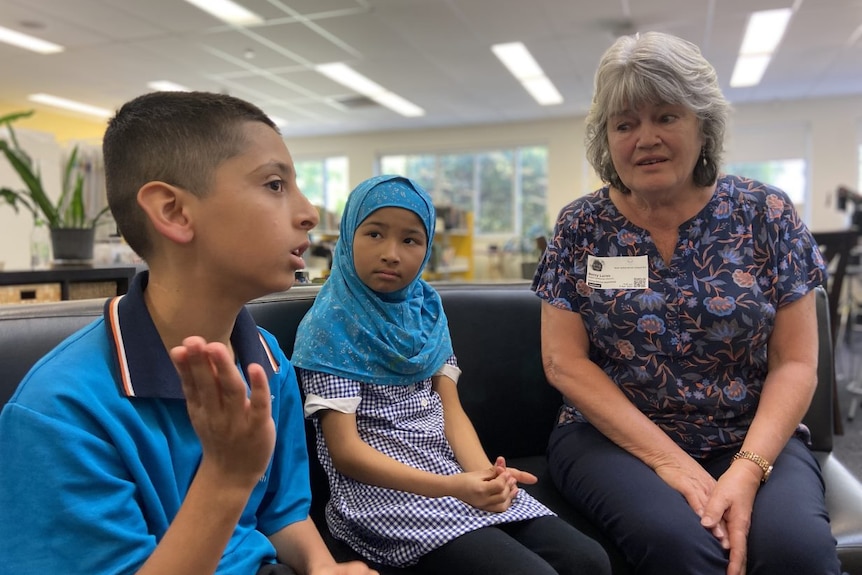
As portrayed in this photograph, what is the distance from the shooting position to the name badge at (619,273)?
1.33 meters

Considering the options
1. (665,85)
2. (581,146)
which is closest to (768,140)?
(581,146)

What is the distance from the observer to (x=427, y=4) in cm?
510

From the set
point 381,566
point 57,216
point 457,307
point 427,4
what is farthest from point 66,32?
point 381,566

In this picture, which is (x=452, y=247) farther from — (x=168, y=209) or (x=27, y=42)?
(x=168, y=209)

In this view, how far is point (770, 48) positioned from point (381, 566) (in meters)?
6.94

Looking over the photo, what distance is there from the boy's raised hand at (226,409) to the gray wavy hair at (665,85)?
3.42ft

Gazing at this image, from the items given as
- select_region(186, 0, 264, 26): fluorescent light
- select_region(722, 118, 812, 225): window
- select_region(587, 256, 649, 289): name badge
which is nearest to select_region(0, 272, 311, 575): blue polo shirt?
select_region(587, 256, 649, 289): name badge

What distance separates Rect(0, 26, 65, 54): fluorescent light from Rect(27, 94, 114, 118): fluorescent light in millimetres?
2186

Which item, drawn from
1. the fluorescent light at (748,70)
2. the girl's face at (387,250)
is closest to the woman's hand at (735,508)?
the girl's face at (387,250)

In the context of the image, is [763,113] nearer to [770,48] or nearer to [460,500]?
[770,48]

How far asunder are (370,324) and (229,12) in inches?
197

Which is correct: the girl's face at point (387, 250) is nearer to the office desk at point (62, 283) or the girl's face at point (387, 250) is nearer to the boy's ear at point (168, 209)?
the boy's ear at point (168, 209)

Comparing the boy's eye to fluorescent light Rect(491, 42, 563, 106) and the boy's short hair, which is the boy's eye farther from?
fluorescent light Rect(491, 42, 563, 106)

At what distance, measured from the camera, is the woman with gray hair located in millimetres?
1229
